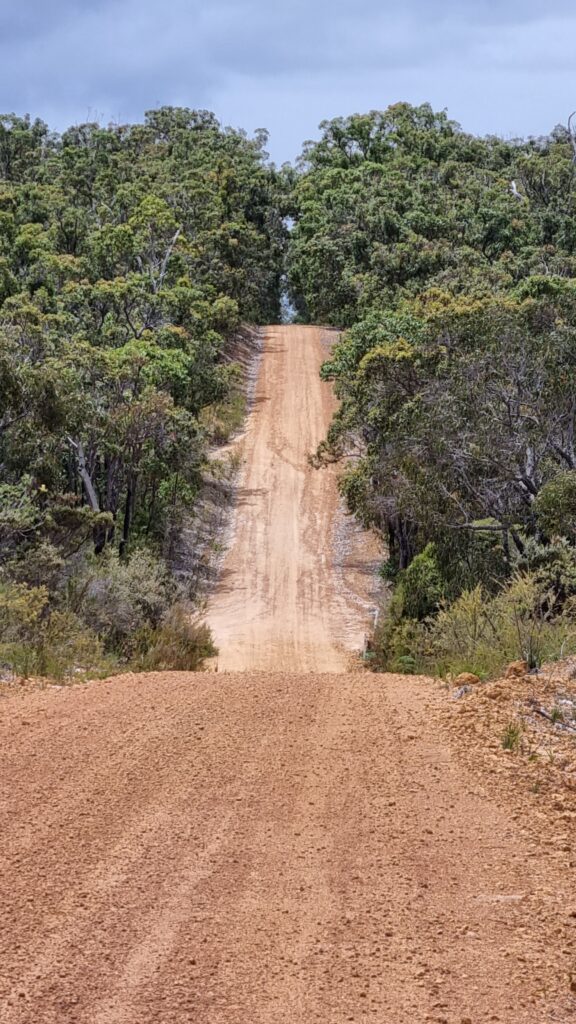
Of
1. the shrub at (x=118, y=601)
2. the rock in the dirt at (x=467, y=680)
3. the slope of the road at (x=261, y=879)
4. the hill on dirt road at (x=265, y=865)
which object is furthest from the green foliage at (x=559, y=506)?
the slope of the road at (x=261, y=879)

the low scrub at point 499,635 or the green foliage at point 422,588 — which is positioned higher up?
the low scrub at point 499,635

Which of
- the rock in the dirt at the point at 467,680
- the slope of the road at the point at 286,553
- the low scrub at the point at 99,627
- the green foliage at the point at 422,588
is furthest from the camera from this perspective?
the slope of the road at the point at 286,553

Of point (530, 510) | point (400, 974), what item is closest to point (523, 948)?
point (400, 974)

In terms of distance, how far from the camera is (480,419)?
2034 cm

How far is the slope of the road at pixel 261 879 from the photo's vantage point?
4.43 meters

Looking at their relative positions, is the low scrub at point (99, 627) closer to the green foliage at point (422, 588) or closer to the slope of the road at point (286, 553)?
the slope of the road at point (286, 553)

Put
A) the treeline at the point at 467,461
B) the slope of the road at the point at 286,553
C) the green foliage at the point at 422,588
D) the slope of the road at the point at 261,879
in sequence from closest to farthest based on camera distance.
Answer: the slope of the road at the point at 261,879 → the treeline at the point at 467,461 → the green foliage at the point at 422,588 → the slope of the road at the point at 286,553

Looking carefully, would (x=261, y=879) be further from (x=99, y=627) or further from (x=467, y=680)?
(x=99, y=627)

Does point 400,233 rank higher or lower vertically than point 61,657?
higher

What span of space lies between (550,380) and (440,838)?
51.4ft

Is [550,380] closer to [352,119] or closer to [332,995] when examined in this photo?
[332,995]

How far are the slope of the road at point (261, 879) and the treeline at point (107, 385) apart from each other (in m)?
4.19

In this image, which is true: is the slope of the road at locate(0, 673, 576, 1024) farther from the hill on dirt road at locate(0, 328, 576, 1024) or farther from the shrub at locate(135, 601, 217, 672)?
the shrub at locate(135, 601, 217, 672)

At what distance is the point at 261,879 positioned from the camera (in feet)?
18.3
